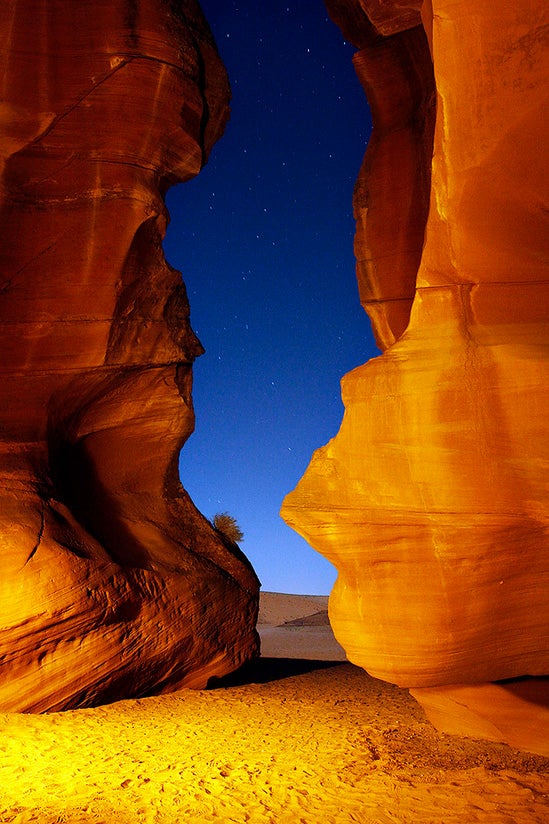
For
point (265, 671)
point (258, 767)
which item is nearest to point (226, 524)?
point (265, 671)

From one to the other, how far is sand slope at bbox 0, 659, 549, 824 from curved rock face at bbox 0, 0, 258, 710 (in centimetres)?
89

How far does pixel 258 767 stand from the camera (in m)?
7.19

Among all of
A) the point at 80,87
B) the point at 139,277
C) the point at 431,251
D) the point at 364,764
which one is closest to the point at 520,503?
the point at 431,251

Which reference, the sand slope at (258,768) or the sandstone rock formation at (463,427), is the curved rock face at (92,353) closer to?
the sand slope at (258,768)

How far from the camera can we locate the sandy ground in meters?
5.97

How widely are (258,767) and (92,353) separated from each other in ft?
21.3

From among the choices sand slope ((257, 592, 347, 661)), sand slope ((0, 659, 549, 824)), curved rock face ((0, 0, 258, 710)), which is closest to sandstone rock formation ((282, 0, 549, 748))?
sand slope ((0, 659, 549, 824))

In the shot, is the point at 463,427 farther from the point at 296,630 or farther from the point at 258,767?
the point at 296,630

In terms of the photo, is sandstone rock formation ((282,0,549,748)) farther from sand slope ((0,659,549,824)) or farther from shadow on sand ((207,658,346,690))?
shadow on sand ((207,658,346,690))

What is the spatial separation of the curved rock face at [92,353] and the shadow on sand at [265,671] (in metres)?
0.43

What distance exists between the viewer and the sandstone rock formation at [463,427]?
6406 millimetres

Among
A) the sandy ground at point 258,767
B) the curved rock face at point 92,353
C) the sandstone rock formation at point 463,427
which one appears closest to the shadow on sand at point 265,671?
the curved rock face at point 92,353

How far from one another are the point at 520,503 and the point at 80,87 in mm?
8650

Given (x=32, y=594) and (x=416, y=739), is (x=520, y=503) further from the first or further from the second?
(x=32, y=594)
